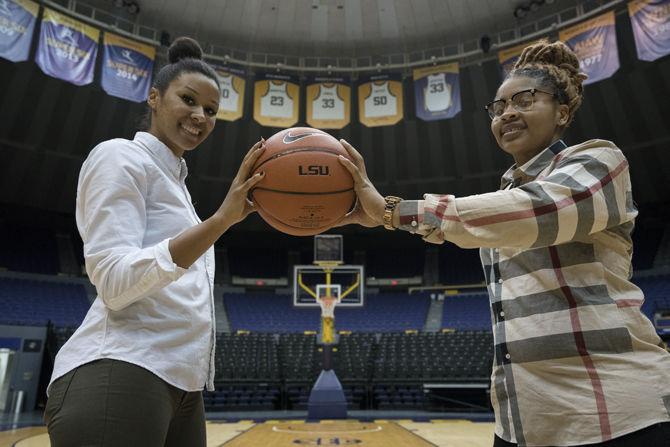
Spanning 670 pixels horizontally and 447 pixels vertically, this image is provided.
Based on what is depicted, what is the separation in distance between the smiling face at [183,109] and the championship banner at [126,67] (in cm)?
1154

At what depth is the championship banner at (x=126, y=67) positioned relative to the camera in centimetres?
1198

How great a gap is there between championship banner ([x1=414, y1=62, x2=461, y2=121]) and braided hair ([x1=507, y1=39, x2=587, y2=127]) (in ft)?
39.0

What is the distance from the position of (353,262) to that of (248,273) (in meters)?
4.49

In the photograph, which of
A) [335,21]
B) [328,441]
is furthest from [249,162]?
[335,21]

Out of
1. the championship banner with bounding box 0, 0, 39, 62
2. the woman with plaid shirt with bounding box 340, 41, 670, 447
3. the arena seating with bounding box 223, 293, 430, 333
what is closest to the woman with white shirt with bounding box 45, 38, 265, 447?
the woman with plaid shirt with bounding box 340, 41, 670, 447

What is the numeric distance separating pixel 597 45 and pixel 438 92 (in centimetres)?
383

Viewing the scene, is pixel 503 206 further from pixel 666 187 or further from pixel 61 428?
pixel 666 187

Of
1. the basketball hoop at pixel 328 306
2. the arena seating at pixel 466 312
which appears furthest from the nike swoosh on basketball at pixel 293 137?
the arena seating at pixel 466 312

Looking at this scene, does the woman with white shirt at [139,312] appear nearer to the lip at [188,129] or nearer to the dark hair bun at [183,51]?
the lip at [188,129]

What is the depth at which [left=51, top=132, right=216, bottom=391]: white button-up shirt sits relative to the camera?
1.26 m

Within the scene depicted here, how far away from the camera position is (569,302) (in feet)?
4.24

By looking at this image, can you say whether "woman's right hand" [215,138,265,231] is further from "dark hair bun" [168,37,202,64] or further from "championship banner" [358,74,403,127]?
"championship banner" [358,74,403,127]

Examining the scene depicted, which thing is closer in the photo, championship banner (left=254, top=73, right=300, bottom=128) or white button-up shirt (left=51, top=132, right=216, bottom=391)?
white button-up shirt (left=51, top=132, right=216, bottom=391)

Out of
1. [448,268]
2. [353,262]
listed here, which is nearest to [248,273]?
[353,262]
